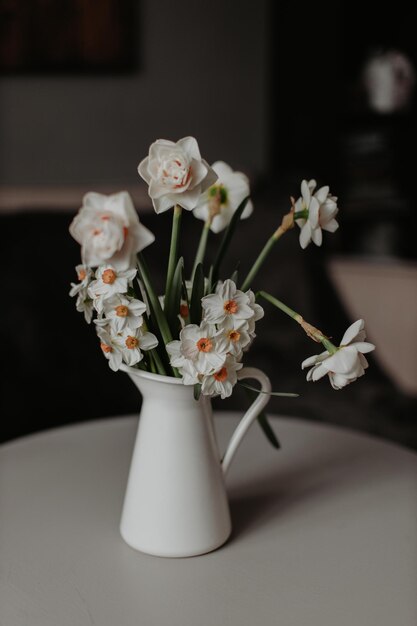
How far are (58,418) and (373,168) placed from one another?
1578 millimetres

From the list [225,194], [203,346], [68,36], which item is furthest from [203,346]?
[68,36]

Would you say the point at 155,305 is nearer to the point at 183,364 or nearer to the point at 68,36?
the point at 183,364

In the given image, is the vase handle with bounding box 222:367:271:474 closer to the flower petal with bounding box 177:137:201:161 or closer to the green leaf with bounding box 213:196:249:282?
the green leaf with bounding box 213:196:249:282

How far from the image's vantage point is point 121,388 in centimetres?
165

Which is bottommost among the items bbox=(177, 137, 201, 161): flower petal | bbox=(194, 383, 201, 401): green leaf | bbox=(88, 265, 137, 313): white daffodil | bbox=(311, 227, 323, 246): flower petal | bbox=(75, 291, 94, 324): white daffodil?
bbox=(194, 383, 201, 401): green leaf

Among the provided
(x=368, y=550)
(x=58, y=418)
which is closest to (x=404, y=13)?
(x=58, y=418)

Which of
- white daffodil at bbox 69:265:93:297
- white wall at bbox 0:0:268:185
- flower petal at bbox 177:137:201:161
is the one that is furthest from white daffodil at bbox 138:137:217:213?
white wall at bbox 0:0:268:185

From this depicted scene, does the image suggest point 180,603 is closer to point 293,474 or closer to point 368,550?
point 368,550

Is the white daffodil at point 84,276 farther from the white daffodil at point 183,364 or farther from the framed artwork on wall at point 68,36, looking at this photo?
the framed artwork on wall at point 68,36

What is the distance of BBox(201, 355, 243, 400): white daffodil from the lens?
70cm

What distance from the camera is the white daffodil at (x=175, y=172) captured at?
0.65m

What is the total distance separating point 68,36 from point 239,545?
2.13 m

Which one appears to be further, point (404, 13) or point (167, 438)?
point (404, 13)

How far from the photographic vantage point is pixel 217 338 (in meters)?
0.70
